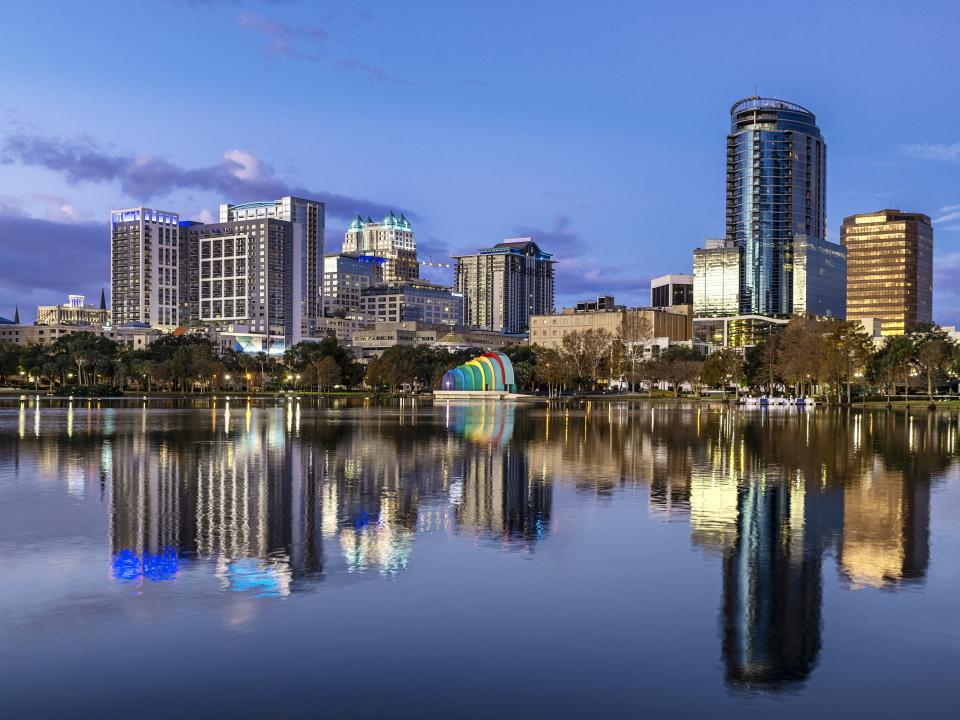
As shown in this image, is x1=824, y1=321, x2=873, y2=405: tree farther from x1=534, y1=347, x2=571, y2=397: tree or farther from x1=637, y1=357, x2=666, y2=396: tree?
x1=534, y1=347, x2=571, y2=397: tree

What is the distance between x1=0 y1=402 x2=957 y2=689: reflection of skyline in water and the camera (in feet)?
49.2

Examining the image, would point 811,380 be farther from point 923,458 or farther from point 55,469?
point 55,469

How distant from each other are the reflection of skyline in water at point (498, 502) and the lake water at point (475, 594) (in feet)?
0.32

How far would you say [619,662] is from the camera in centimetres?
1114

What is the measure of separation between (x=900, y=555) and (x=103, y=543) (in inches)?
580

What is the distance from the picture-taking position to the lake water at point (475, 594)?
33.3 ft

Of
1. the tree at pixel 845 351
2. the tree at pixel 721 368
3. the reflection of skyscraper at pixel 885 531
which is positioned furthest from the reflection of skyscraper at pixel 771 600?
the tree at pixel 721 368

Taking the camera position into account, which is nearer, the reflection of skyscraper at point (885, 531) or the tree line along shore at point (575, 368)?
the reflection of skyscraper at point (885, 531)

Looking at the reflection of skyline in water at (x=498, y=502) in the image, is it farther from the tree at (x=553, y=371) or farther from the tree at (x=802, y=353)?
the tree at (x=553, y=371)

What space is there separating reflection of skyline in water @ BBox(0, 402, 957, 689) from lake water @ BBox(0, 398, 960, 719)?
0.32 ft

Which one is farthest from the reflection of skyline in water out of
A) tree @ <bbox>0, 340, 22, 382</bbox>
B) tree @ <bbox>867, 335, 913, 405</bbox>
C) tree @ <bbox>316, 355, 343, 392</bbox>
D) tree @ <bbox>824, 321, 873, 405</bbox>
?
tree @ <bbox>0, 340, 22, 382</bbox>

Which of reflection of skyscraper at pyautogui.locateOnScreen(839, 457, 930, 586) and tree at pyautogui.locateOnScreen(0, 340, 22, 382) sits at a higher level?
tree at pyautogui.locateOnScreen(0, 340, 22, 382)

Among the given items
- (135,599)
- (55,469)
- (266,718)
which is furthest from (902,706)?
(55,469)

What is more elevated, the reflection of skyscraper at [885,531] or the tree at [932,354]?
the tree at [932,354]
